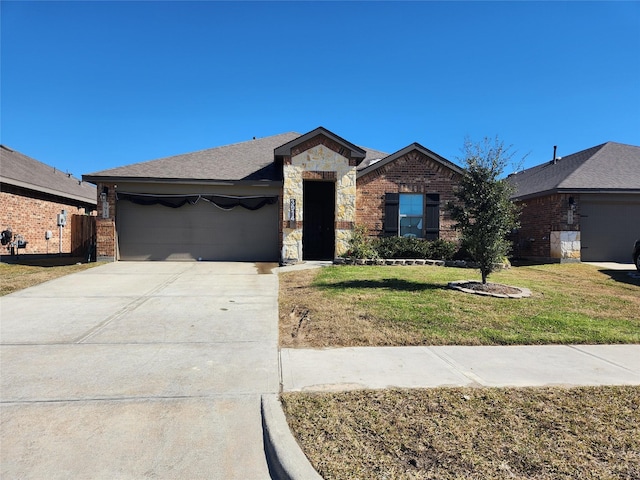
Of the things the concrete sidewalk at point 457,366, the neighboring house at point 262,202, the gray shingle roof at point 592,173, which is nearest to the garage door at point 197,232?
the neighboring house at point 262,202

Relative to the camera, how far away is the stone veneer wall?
14.1 meters

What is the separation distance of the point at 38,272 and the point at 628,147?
24.1m

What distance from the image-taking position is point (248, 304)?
25.7 ft

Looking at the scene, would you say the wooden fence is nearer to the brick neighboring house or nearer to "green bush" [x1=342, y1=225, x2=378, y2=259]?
the brick neighboring house

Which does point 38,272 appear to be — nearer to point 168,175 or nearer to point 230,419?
point 168,175

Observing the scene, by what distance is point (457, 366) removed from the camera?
4.51 meters

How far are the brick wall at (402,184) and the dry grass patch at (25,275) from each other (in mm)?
9418

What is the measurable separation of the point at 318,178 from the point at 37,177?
13.7 meters

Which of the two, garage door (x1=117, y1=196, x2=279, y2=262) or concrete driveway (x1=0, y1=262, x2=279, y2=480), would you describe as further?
garage door (x1=117, y1=196, x2=279, y2=262)

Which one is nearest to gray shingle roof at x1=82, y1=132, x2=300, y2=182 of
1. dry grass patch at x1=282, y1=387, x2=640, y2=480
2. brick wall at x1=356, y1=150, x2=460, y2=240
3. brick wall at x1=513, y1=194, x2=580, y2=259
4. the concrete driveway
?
brick wall at x1=356, y1=150, x2=460, y2=240

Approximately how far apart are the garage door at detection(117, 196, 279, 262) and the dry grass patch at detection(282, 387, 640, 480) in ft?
38.6

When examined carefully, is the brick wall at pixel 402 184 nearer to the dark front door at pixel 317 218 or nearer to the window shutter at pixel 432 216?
the window shutter at pixel 432 216

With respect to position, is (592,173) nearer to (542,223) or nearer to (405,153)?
(542,223)

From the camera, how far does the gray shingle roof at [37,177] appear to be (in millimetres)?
16453
